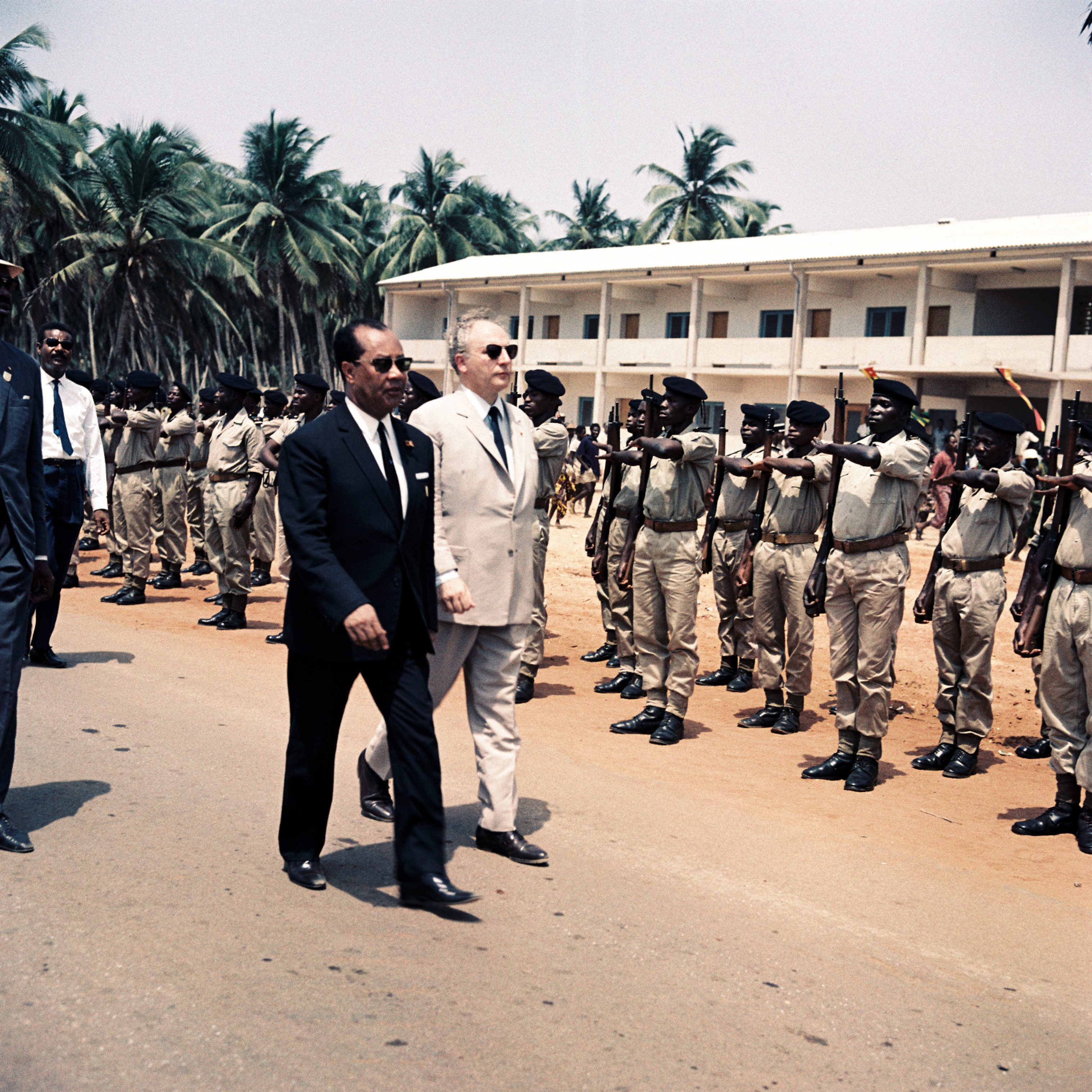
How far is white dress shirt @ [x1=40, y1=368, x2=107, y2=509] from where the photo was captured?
25.5 ft

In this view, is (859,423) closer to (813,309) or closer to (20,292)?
(813,309)

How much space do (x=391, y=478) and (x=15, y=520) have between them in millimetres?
1514

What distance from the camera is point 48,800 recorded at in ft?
15.9

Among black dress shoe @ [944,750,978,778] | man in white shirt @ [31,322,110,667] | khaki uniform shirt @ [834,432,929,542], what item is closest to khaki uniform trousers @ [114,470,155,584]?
man in white shirt @ [31,322,110,667]

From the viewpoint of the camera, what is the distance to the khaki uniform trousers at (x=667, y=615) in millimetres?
7312

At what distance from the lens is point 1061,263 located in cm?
2906

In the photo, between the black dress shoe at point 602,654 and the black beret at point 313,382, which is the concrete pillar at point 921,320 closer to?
the black dress shoe at point 602,654

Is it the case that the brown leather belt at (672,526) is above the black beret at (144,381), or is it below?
below

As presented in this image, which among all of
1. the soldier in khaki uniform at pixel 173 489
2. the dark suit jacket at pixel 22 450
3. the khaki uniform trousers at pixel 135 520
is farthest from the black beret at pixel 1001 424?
the soldier in khaki uniform at pixel 173 489

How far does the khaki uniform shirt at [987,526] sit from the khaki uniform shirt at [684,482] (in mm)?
1557

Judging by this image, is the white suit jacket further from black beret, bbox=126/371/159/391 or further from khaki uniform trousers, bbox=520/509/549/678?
black beret, bbox=126/371/159/391

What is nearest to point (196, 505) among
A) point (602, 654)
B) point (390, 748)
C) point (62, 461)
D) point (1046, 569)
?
point (602, 654)

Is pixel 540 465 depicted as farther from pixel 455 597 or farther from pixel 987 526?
pixel 455 597

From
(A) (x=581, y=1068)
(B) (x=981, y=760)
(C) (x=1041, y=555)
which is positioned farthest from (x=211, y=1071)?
(B) (x=981, y=760)
